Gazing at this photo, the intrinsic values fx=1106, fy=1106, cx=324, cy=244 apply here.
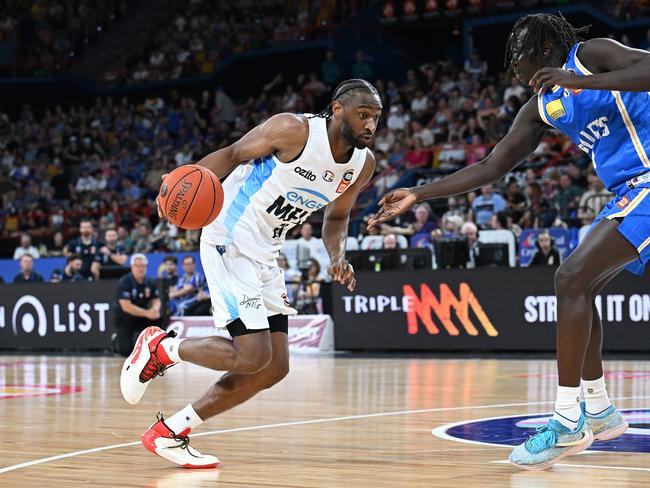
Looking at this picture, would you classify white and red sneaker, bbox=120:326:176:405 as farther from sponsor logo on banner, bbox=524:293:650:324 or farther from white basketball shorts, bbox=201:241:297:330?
sponsor logo on banner, bbox=524:293:650:324

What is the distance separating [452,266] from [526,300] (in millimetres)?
1150

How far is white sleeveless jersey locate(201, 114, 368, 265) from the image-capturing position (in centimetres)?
583

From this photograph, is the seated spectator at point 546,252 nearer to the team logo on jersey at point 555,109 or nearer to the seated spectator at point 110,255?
the seated spectator at point 110,255

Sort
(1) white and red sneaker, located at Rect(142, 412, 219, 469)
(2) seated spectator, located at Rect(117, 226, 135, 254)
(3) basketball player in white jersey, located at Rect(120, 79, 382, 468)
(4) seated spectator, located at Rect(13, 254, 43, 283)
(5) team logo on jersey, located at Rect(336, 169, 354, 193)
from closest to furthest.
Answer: (1) white and red sneaker, located at Rect(142, 412, 219, 469), (3) basketball player in white jersey, located at Rect(120, 79, 382, 468), (5) team logo on jersey, located at Rect(336, 169, 354, 193), (4) seated spectator, located at Rect(13, 254, 43, 283), (2) seated spectator, located at Rect(117, 226, 135, 254)

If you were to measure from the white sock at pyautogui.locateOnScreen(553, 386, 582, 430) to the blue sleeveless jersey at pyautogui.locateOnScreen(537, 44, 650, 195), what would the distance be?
0.97m

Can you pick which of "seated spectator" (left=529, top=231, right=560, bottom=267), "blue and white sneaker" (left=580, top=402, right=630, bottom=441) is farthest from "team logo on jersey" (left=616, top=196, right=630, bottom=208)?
"seated spectator" (left=529, top=231, right=560, bottom=267)

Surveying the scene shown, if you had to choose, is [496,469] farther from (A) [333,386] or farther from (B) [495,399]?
(A) [333,386]

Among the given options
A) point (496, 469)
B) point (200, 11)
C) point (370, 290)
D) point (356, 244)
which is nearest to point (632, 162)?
point (496, 469)

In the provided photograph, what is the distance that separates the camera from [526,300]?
13891 millimetres

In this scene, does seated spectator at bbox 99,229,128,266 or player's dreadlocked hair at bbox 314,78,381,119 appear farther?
seated spectator at bbox 99,229,128,266

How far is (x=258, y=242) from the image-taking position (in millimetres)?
5918

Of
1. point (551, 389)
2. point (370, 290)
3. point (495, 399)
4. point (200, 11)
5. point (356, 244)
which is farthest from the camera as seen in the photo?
point (200, 11)

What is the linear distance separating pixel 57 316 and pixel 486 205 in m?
6.91

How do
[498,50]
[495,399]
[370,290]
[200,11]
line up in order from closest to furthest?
[495,399], [370,290], [498,50], [200,11]
